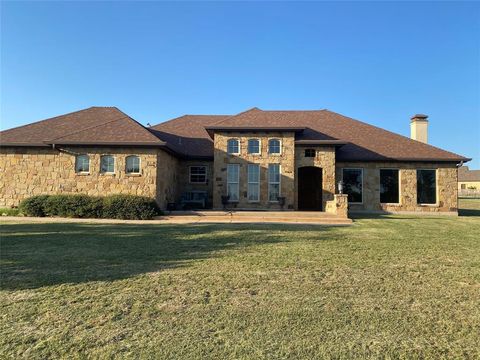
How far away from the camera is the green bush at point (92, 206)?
1504cm

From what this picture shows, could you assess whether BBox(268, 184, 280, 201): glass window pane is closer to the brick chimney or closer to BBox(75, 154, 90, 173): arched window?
BBox(75, 154, 90, 173): arched window

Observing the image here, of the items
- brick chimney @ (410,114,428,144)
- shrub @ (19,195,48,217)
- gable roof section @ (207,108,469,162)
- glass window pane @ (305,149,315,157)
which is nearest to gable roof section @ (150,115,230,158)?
gable roof section @ (207,108,469,162)

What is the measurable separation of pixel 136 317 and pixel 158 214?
11890 mm

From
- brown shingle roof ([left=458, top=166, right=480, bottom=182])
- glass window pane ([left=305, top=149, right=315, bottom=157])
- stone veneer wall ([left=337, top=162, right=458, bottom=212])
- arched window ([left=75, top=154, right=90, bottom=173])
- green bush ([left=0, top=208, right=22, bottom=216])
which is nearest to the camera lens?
green bush ([left=0, top=208, right=22, bottom=216])

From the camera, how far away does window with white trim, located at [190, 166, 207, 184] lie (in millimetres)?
20719

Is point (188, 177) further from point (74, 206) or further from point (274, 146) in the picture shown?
point (74, 206)

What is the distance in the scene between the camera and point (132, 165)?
16672 millimetres

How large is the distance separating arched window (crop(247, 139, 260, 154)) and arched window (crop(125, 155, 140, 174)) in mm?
6078

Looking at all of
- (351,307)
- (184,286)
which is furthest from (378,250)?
(184,286)

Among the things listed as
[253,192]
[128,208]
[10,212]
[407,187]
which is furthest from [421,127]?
[10,212]

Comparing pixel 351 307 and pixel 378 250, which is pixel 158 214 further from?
pixel 351 307

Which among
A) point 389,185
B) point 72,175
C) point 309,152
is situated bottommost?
point 389,185

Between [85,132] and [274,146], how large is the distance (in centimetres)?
1030

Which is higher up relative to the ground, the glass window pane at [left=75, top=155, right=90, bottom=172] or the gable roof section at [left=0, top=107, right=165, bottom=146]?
the gable roof section at [left=0, top=107, right=165, bottom=146]
